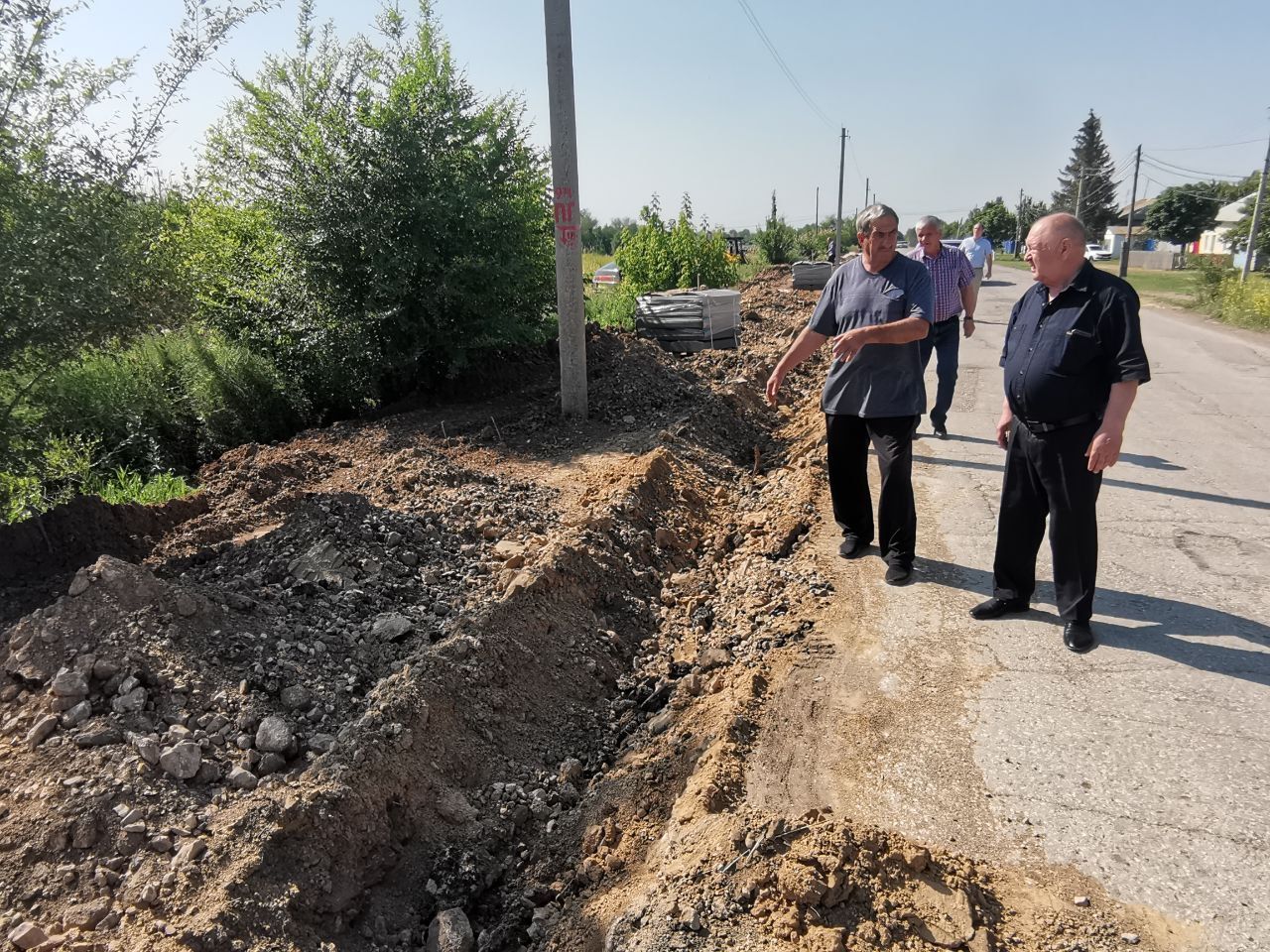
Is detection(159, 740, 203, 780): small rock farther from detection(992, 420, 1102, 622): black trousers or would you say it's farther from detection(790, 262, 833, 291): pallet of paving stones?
detection(790, 262, 833, 291): pallet of paving stones

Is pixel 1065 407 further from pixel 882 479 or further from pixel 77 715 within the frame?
pixel 77 715

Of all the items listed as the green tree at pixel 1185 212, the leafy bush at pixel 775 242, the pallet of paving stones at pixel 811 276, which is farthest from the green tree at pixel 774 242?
the green tree at pixel 1185 212

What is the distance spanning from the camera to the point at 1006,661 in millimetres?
3754

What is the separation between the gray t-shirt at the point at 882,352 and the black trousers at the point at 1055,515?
0.63 m

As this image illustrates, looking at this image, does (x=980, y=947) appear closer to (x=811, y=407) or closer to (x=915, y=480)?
(x=915, y=480)

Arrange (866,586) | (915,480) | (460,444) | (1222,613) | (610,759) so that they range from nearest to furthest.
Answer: (610,759)
(1222,613)
(866,586)
(915,480)
(460,444)

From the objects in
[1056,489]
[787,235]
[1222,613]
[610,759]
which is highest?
[787,235]

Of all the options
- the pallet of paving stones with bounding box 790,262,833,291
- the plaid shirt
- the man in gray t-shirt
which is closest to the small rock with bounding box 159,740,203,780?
the man in gray t-shirt

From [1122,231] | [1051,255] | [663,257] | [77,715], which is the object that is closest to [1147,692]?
[1051,255]

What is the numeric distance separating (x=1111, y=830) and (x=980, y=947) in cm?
83

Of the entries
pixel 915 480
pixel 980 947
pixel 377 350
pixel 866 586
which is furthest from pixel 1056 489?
pixel 377 350

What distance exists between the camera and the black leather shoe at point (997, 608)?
4129 mm

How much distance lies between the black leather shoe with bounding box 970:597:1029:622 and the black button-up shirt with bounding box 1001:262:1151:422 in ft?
3.33

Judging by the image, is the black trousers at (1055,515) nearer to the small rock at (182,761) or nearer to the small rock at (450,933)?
the small rock at (450,933)
